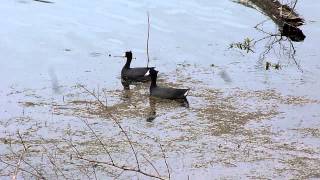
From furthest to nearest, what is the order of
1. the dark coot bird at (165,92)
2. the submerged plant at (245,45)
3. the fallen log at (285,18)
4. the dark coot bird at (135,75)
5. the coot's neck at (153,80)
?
the fallen log at (285,18)
the submerged plant at (245,45)
the dark coot bird at (135,75)
the coot's neck at (153,80)
the dark coot bird at (165,92)

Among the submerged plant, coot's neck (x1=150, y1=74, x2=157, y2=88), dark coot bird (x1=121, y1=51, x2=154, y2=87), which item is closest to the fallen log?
the submerged plant

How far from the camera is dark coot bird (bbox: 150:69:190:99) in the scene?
13.0 metres

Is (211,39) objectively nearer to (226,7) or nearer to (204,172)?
(226,7)

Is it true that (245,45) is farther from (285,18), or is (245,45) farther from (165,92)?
(165,92)

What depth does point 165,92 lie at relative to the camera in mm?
13133

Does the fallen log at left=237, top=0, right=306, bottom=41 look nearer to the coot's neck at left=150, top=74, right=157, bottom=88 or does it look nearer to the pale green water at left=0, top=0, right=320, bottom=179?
the pale green water at left=0, top=0, right=320, bottom=179

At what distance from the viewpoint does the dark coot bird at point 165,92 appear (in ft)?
42.6

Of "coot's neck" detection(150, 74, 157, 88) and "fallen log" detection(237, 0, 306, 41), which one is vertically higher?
"fallen log" detection(237, 0, 306, 41)

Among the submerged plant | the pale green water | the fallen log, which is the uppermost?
the fallen log

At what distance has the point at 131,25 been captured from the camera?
19750 millimetres

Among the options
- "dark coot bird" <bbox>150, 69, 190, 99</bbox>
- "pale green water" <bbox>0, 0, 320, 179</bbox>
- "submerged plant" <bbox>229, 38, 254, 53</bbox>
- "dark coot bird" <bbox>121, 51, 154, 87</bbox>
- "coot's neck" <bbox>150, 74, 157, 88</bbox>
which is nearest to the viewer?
"pale green water" <bbox>0, 0, 320, 179</bbox>

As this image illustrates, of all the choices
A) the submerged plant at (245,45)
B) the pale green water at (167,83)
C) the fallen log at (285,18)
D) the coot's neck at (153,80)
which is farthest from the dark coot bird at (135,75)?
the fallen log at (285,18)

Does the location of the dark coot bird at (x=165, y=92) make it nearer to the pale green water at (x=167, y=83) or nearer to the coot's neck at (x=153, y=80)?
the coot's neck at (x=153, y=80)

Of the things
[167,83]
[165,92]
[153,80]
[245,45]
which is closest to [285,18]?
[245,45]
